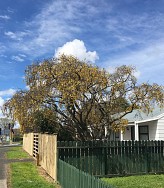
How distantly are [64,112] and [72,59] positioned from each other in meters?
2.77

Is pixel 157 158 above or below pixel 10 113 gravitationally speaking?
below

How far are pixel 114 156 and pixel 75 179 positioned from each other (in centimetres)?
594

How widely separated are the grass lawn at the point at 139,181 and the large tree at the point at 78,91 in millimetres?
2963

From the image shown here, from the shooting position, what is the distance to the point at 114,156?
1398 centimetres

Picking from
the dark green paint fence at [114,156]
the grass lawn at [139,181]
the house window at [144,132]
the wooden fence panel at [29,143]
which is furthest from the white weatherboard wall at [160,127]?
the wooden fence panel at [29,143]

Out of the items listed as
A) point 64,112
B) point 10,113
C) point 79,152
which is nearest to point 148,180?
point 79,152

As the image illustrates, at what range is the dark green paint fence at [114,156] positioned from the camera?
43.4 feet

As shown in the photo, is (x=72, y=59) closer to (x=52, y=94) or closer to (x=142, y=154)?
(x=52, y=94)

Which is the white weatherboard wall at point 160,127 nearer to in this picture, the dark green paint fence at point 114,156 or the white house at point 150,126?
the white house at point 150,126

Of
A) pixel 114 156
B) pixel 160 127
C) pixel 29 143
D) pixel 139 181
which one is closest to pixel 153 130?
pixel 160 127

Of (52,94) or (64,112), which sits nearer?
(52,94)

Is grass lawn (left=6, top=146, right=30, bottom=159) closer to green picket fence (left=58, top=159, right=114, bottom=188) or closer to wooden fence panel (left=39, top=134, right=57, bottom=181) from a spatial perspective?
wooden fence panel (left=39, top=134, right=57, bottom=181)

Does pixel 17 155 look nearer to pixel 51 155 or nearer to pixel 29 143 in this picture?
pixel 29 143

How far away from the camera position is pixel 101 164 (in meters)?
13.6
